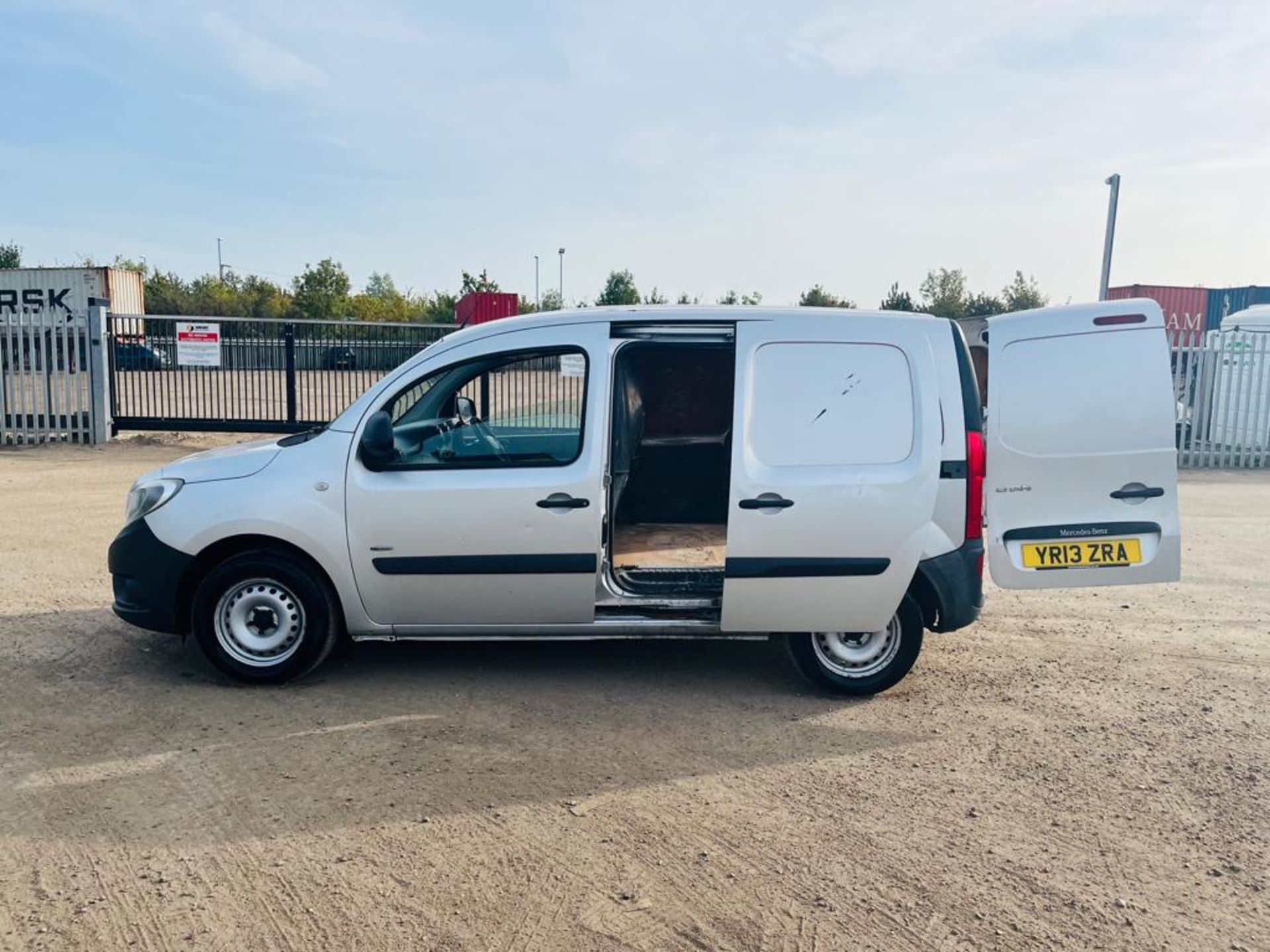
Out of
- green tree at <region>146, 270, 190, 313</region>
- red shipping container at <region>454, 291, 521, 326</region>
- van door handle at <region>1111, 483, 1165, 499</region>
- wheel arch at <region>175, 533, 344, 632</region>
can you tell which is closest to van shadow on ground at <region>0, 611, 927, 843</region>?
wheel arch at <region>175, 533, 344, 632</region>

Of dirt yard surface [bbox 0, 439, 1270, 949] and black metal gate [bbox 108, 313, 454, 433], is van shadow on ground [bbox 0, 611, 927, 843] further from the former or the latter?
black metal gate [bbox 108, 313, 454, 433]

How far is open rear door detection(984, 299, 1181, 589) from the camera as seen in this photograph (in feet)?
16.1

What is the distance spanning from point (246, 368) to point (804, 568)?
13022mm

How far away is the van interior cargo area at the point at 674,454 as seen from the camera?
629cm

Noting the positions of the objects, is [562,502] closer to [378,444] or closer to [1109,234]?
[378,444]

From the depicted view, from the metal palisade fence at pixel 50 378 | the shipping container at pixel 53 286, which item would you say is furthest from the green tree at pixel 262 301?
the metal palisade fence at pixel 50 378

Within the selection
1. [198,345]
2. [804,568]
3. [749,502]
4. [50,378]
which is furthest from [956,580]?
[50,378]

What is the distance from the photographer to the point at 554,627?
16.9 feet

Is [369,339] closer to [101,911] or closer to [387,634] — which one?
[387,634]

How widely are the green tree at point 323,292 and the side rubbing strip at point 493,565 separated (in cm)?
4680

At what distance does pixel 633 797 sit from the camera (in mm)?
4035

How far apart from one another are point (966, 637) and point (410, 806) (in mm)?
3857

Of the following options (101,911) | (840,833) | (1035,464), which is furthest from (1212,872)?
(101,911)

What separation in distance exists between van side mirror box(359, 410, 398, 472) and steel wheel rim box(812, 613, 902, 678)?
7.87 feet
